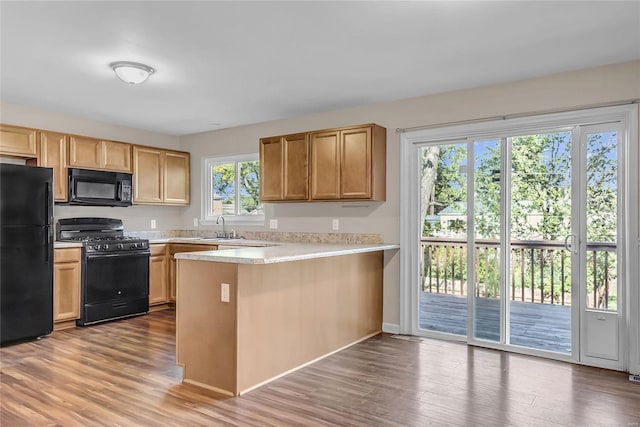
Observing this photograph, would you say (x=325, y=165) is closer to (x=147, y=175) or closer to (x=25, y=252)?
(x=147, y=175)

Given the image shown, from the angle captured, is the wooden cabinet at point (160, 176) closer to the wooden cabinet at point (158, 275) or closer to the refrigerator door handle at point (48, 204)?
the wooden cabinet at point (158, 275)

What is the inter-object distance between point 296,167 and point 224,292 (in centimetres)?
216

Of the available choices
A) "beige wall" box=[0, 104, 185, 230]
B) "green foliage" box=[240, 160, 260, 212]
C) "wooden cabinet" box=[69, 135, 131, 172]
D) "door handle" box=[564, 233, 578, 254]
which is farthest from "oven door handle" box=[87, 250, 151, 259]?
"door handle" box=[564, 233, 578, 254]

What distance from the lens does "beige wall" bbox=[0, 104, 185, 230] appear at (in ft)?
15.6

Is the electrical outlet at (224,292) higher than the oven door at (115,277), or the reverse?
the electrical outlet at (224,292)

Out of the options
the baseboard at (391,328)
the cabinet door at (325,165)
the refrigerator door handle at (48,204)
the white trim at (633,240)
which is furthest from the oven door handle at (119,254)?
the white trim at (633,240)

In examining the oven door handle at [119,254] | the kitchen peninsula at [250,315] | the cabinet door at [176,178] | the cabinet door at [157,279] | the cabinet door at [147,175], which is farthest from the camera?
the cabinet door at [176,178]

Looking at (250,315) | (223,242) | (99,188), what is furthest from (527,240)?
(99,188)

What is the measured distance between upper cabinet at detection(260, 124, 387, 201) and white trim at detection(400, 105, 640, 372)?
29 centimetres

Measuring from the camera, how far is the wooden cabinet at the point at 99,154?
4.97m

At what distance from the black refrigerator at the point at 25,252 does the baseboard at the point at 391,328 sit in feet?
10.9

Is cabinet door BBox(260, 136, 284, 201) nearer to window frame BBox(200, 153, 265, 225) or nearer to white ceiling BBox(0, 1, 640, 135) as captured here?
white ceiling BBox(0, 1, 640, 135)

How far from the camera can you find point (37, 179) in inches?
165

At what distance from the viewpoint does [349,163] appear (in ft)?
14.4
